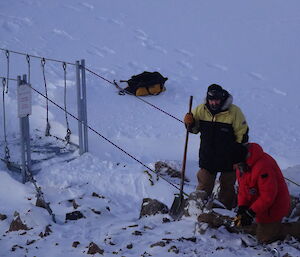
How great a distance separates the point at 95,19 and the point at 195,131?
11867mm

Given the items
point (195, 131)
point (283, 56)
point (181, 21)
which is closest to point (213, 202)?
point (195, 131)

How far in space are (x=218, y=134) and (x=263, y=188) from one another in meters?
1.05

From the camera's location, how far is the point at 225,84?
11680mm

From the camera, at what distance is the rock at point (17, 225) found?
17.8ft

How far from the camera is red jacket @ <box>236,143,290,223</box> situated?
4.48 meters

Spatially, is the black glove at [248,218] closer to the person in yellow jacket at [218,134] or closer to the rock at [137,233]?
the person in yellow jacket at [218,134]

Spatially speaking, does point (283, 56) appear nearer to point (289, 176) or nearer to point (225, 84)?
point (225, 84)

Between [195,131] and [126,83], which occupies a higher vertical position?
[195,131]

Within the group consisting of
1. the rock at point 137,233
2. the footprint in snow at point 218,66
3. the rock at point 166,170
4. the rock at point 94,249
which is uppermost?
Answer: the footprint in snow at point 218,66

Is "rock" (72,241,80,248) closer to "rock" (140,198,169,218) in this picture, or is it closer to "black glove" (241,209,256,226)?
"rock" (140,198,169,218)

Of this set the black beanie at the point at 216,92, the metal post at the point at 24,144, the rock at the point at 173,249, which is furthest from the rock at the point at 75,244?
the metal post at the point at 24,144

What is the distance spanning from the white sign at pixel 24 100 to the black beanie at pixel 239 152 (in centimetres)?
325

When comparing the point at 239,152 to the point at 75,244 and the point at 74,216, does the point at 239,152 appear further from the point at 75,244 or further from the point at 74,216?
the point at 74,216

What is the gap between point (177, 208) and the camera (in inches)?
226
